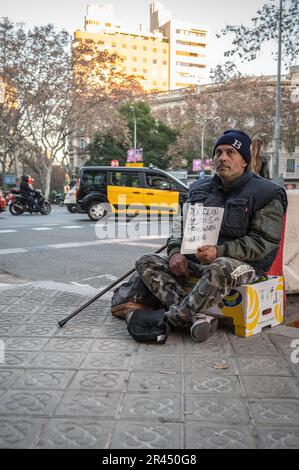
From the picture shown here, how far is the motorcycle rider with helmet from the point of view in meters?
19.1

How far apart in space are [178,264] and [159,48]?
410 feet

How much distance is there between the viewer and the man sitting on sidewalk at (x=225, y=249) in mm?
3422

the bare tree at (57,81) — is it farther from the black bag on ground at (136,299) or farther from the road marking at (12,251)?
the black bag on ground at (136,299)

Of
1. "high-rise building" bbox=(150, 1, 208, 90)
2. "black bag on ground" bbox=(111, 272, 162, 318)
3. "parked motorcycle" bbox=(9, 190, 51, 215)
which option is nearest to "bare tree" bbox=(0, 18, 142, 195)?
"parked motorcycle" bbox=(9, 190, 51, 215)

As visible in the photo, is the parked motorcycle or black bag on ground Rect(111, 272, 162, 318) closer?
black bag on ground Rect(111, 272, 162, 318)

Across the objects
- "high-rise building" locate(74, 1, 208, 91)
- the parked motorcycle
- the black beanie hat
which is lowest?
the parked motorcycle

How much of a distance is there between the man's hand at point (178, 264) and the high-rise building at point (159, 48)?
117 m

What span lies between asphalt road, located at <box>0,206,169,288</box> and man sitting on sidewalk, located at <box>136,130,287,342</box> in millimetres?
2294

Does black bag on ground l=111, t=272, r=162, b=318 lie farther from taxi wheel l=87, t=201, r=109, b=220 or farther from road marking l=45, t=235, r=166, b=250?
taxi wheel l=87, t=201, r=109, b=220

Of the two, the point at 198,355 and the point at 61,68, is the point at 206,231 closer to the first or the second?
the point at 198,355

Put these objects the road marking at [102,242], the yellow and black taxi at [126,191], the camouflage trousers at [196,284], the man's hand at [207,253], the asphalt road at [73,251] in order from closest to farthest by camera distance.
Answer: the camouflage trousers at [196,284] → the man's hand at [207,253] → the asphalt road at [73,251] → the road marking at [102,242] → the yellow and black taxi at [126,191]

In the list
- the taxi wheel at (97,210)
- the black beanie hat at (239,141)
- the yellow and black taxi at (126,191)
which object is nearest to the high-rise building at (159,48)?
the yellow and black taxi at (126,191)

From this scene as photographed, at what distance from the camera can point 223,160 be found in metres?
3.68

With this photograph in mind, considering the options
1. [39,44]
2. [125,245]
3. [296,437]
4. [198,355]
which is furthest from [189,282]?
[39,44]
